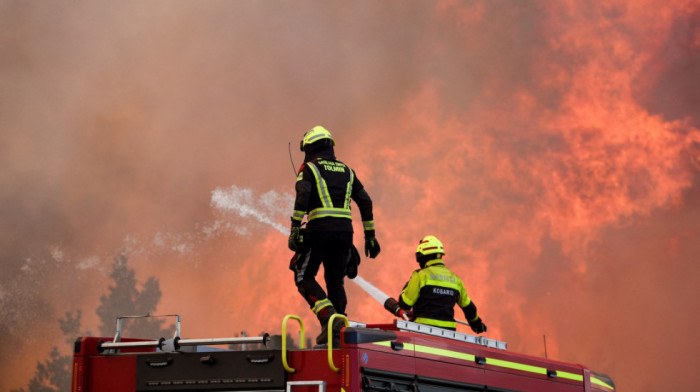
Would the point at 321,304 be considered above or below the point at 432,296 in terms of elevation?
below

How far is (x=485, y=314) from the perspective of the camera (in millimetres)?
28266

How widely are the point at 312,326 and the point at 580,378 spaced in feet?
88.9

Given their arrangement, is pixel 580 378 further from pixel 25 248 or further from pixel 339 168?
pixel 25 248

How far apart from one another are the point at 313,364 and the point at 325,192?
2.19m

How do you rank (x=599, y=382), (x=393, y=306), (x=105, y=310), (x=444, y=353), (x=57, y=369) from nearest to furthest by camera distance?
(x=444, y=353)
(x=599, y=382)
(x=393, y=306)
(x=57, y=369)
(x=105, y=310)

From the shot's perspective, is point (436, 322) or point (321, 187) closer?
point (321, 187)

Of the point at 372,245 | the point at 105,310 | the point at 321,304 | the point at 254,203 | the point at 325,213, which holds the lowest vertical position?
the point at 321,304

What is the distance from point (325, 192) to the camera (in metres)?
7.89

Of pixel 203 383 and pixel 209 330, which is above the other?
pixel 209 330

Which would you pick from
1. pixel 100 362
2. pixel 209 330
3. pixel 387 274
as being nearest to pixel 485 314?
pixel 387 274

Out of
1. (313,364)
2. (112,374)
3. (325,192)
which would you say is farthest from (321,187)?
(112,374)

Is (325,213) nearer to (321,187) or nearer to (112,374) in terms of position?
(321,187)

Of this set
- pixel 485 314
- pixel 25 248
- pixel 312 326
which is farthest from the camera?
pixel 312 326

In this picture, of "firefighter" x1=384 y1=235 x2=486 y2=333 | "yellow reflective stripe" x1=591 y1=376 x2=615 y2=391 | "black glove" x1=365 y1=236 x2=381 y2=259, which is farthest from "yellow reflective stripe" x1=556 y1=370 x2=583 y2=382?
"black glove" x1=365 y1=236 x2=381 y2=259
